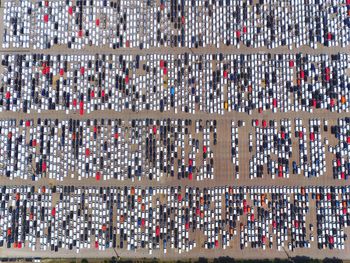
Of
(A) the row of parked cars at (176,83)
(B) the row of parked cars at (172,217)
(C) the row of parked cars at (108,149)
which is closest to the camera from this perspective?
(B) the row of parked cars at (172,217)

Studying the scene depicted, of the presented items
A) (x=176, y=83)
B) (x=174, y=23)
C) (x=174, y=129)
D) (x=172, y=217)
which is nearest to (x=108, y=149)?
(x=174, y=129)

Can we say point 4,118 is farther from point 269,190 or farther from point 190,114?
point 269,190

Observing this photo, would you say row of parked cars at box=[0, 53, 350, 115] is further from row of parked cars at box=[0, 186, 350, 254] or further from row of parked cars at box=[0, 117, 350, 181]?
row of parked cars at box=[0, 186, 350, 254]

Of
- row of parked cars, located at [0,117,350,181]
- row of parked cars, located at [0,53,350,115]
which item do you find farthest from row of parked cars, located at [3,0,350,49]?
row of parked cars, located at [0,117,350,181]

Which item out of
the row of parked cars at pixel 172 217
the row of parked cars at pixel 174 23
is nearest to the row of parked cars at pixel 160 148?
the row of parked cars at pixel 172 217

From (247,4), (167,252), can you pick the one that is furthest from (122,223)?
(247,4)

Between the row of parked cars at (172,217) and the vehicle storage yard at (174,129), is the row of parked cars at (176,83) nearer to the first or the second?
the vehicle storage yard at (174,129)
